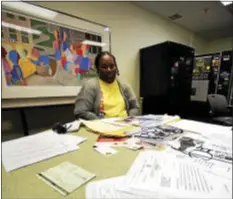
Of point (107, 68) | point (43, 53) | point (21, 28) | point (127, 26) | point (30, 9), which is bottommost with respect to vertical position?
point (107, 68)

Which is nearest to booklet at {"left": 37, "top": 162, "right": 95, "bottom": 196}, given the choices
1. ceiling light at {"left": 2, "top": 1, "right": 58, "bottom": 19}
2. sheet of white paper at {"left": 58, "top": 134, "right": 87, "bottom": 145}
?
sheet of white paper at {"left": 58, "top": 134, "right": 87, "bottom": 145}

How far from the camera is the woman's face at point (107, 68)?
1.22 metres

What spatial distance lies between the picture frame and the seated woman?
1.71 feet

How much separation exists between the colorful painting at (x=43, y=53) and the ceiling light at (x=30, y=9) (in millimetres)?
56

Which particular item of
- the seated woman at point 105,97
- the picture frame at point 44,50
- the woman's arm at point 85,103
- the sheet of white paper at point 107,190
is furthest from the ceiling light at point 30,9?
the sheet of white paper at point 107,190

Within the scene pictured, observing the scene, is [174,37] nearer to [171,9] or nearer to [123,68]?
[171,9]

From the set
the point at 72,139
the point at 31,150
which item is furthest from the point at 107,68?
the point at 31,150

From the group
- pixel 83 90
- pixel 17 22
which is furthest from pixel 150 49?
pixel 17 22

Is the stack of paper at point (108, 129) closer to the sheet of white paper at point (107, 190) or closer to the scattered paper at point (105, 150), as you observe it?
the scattered paper at point (105, 150)

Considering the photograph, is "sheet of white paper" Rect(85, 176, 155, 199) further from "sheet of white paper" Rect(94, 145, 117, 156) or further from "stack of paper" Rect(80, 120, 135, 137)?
"stack of paper" Rect(80, 120, 135, 137)

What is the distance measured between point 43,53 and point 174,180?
1.56 m

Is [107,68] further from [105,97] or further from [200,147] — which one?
[200,147]

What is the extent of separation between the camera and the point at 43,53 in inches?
58.5

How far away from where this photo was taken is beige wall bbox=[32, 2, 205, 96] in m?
1.80
